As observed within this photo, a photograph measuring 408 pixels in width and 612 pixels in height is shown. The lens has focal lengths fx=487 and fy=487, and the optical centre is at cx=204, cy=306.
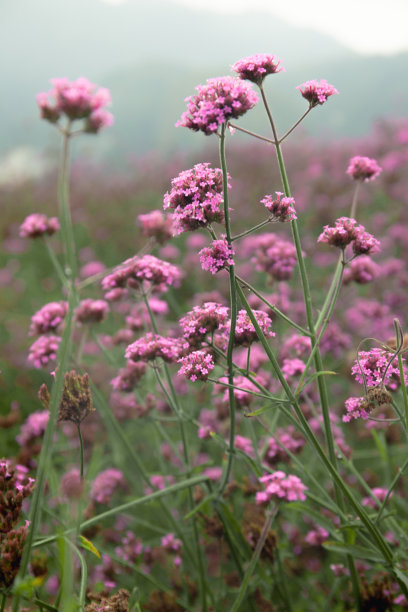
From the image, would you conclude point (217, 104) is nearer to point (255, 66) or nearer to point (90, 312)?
point (255, 66)

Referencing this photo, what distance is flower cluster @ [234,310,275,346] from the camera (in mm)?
1512

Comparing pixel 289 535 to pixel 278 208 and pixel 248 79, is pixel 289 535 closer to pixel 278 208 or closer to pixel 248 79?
pixel 278 208

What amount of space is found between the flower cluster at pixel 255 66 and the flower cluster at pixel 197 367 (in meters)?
0.85

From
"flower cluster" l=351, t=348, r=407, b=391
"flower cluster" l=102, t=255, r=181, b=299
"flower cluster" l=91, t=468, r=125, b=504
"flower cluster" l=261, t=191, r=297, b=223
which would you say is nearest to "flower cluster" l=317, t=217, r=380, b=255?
"flower cluster" l=261, t=191, r=297, b=223

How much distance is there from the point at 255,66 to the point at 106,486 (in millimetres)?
2290

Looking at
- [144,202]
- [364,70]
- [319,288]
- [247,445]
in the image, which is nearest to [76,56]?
[364,70]

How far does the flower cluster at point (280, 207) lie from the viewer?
1389 mm

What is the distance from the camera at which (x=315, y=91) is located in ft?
5.06

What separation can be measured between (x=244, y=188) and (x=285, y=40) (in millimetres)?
19373

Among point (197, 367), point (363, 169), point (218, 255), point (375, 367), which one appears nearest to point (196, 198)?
point (218, 255)

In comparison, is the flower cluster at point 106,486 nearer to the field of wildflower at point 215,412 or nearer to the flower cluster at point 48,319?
the field of wildflower at point 215,412

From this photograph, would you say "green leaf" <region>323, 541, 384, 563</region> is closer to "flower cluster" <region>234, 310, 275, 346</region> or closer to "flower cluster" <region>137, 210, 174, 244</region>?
"flower cluster" <region>234, 310, 275, 346</region>

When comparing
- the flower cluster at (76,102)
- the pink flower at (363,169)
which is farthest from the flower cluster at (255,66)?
the pink flower at (363,169)

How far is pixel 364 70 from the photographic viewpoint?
59.3 feet
